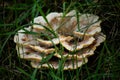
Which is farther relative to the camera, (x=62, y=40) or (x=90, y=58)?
(x=90, y=58)

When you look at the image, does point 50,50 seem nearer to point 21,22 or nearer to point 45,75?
point 45,75

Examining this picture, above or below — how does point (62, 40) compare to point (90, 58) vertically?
above

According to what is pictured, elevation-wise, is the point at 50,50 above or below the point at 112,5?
below

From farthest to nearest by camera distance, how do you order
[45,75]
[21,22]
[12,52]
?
1. [21,22]
2. [12,52]
3. [45,75]

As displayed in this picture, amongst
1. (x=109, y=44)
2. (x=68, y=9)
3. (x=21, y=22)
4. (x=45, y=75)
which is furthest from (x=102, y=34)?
(x=21, y=22)

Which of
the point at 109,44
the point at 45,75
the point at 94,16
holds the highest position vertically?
the point at 94,16
